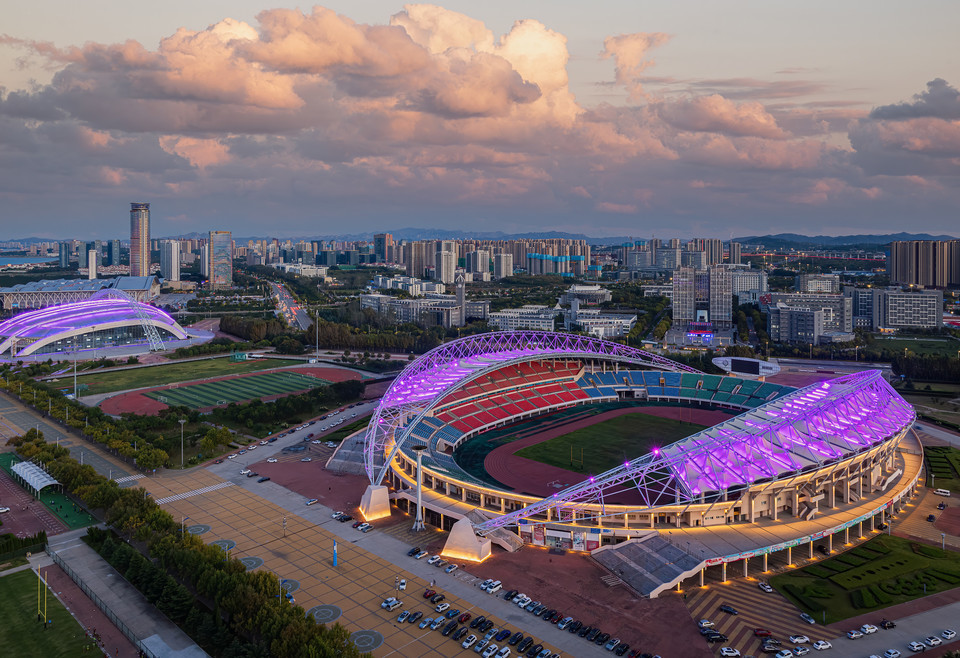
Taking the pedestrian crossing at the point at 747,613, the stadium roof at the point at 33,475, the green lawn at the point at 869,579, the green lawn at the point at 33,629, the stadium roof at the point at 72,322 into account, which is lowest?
the green lawn at the point at 33,629

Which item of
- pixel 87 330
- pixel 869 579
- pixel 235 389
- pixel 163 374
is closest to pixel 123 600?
pixel 869 579

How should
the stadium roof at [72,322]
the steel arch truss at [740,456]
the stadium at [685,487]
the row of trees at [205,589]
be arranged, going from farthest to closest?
the stadium roof at [72,322] → the steel arch truss at [740,456] → the stadium at [685,487] → the row of trees at [205,589]

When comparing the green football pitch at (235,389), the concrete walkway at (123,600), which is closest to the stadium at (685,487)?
the concrete walkway at (123,600)

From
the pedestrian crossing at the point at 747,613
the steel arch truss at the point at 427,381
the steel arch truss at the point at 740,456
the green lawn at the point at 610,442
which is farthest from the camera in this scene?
the green lawn at the point at 610,442

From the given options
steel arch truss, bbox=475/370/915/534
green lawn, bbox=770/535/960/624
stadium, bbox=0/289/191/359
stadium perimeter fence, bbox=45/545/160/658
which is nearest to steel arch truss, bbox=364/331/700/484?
steel arch truss, bbox=475/370/915/534

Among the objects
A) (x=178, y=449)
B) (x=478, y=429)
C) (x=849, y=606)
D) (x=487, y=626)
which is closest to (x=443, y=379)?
(x=478, y=429)

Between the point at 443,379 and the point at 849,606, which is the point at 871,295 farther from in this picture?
the point at 849,606

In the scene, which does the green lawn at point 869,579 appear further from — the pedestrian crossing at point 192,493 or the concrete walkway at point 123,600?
the pedestrian crossing at point 192,493
